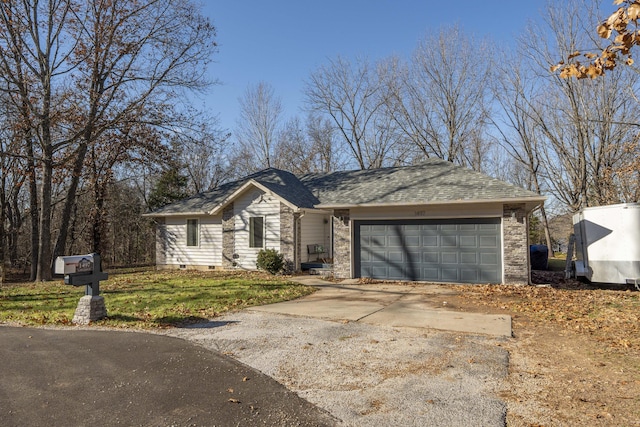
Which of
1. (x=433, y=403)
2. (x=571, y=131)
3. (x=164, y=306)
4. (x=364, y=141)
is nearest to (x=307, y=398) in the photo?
(x=433, y=403)

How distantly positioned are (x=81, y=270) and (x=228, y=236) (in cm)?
1093

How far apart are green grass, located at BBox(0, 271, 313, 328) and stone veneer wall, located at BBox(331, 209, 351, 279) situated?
2.45m

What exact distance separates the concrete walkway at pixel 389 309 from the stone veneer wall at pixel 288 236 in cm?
383

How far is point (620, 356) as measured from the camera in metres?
5.62

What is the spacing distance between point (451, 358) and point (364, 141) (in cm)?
2935

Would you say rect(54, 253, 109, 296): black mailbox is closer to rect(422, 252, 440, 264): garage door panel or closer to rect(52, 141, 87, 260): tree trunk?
rect(422, 252, 440, 264): garage door panel

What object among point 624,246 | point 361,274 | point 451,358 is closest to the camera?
point 451,358

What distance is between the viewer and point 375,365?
17.4 ft

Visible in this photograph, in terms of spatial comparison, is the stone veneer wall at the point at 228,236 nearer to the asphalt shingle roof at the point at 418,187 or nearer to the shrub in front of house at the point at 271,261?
the shrub in front of house at the point at 271,261

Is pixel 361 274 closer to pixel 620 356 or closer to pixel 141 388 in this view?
pixel 620 356

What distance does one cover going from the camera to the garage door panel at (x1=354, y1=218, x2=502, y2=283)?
1323cm

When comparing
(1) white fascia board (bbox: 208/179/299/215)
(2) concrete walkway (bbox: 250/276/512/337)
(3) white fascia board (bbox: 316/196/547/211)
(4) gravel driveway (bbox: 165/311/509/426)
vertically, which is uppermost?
(1) white fascia board (bbox: 208/179/299/215)

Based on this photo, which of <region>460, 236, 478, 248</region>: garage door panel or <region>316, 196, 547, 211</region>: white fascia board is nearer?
<region>316, 196, 547, 211</region>: white fascia board

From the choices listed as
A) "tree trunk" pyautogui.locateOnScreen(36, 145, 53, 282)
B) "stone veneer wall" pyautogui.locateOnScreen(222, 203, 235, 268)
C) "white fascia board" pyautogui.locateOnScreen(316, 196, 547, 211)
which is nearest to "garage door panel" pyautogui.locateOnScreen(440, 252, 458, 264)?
"white fascia board" pyautogui.locateOnScreen(316, 196, 547, 211)
